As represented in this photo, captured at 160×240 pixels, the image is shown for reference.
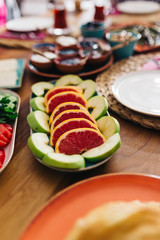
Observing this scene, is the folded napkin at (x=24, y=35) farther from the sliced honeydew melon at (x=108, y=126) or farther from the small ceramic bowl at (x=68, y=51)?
the sliced honeydew melon at (x=108, y=126)

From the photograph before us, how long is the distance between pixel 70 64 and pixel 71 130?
2.03ft

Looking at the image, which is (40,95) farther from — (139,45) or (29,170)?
(139,45)

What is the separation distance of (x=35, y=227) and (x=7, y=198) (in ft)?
0.72

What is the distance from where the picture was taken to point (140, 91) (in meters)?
1.17

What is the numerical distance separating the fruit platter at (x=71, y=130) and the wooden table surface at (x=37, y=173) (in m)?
0.07

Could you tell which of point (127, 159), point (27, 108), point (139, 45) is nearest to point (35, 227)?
point (127, 159)

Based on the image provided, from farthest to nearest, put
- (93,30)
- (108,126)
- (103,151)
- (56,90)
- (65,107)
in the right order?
1. (93,30)
2. (56,90)
3. (65,107)
4. (108,126)
5. (103,151)

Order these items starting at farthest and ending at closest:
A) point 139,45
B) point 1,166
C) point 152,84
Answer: point 139,45 < point 152,84 < point 1,166

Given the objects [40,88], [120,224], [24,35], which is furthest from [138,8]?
[120,224]

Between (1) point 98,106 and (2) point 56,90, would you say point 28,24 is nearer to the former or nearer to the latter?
(2) point 56,90

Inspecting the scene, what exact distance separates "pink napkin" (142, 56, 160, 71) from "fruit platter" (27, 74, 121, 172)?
1.52 ft

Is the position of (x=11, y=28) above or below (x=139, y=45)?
above

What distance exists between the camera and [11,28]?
78.5 inches

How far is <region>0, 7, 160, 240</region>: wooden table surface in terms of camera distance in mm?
699
